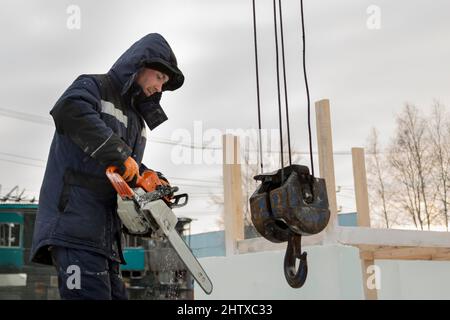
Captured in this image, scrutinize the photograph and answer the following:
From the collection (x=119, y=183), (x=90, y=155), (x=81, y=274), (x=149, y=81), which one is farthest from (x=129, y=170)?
(x=149, y=81)

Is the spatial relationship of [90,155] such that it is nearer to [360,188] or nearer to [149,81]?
[149,81]

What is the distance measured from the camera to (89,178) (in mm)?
2604

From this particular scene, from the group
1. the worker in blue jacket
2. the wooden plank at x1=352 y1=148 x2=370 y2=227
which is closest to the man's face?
the worker in blue jacket

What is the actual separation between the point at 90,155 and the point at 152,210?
1.23ft

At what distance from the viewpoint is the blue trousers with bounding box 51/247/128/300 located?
2.42m

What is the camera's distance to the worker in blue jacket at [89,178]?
8.09 feet

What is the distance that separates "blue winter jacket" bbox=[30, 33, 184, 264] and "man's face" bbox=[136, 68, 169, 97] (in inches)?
1.4

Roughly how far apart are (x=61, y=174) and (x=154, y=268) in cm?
1003

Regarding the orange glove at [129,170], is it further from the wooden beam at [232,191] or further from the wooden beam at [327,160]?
the wooden beam at [232,191]

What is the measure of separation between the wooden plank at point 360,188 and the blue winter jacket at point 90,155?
264 cm

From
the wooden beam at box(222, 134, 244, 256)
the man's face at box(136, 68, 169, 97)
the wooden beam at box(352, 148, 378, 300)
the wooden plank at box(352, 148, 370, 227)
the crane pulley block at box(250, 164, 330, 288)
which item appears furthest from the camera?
the wooden beam at box(222, 134, 244, 256)

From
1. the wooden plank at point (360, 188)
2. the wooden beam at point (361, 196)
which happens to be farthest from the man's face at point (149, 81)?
the wooden plank at point (360, 188)

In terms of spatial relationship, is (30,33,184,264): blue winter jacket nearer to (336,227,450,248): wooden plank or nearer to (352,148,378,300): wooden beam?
(336,227,450,248): wooden plank

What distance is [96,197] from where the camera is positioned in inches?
103
